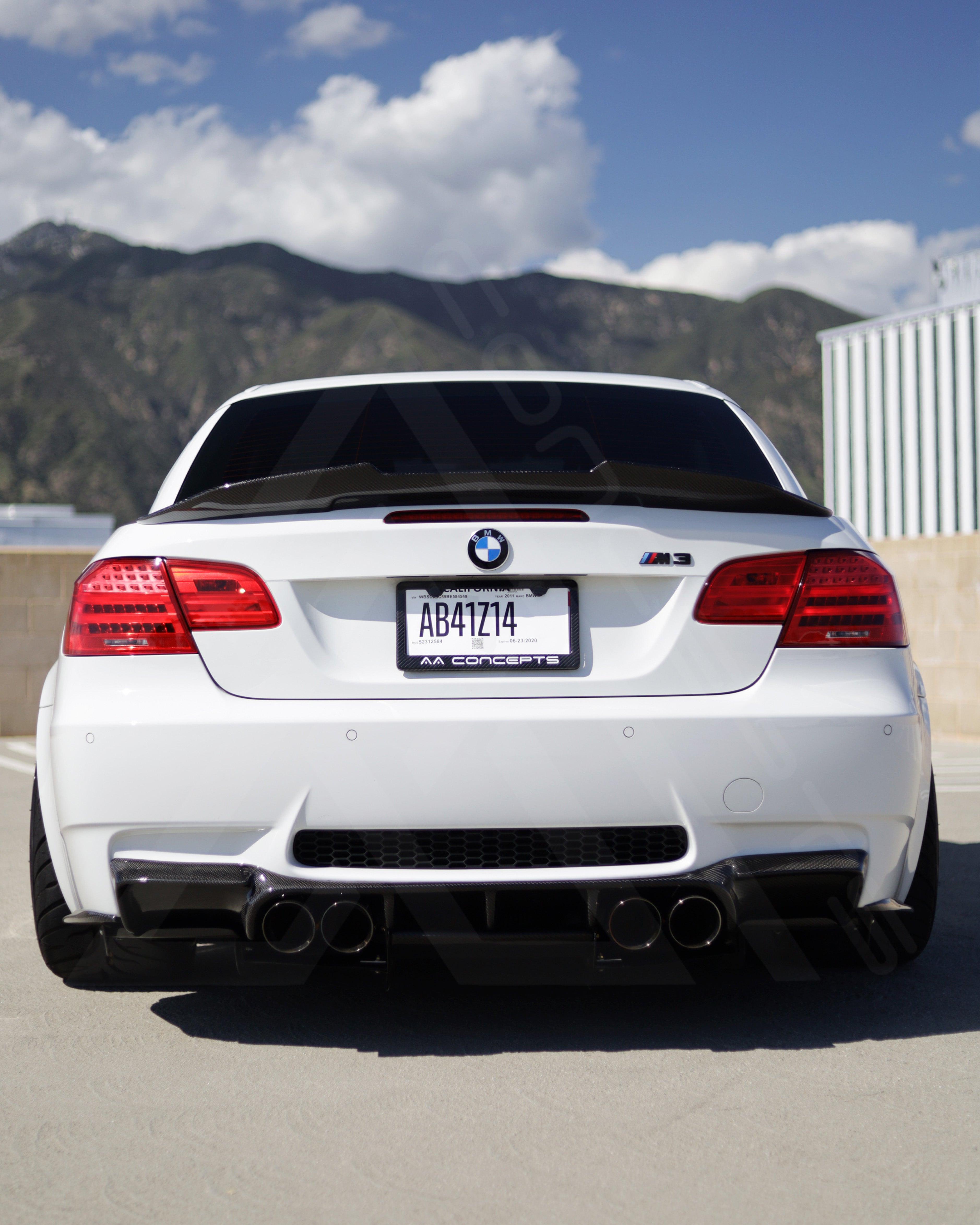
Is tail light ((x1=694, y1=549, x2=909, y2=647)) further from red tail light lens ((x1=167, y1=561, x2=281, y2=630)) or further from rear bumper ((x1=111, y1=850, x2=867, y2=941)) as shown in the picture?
red tail light lens ((x1=167, y1=561, x2=281, y2=630))

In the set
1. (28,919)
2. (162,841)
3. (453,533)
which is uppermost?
(453,533)

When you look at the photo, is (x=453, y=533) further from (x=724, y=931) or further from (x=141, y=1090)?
(x=141, y=1090)

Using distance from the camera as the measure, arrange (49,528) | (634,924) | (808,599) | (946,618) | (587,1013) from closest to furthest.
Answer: (634,924) < (808,599) < (587,1013) < (946,618) < (49,528)

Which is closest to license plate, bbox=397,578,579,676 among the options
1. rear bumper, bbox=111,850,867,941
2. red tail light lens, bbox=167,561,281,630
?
red tail light lens, bbox=167,561,281,630

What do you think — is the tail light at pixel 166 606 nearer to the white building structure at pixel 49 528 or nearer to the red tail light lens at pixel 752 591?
the red tail light lens at pixel 752 591

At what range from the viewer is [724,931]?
2812mm

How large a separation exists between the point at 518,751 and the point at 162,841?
0.80m

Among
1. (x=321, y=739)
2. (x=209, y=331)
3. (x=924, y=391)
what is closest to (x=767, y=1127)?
(x=321, y=739)

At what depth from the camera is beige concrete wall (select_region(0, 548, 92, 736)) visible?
11148 millimetres

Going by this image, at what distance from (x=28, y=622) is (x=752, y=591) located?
9.50 metres

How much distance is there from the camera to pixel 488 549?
2.79 metres

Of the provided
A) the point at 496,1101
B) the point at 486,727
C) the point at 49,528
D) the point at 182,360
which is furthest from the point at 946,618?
the point at 182,360

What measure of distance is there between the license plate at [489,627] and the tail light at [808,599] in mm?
307

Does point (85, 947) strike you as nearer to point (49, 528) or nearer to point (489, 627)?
point (489, 627)
